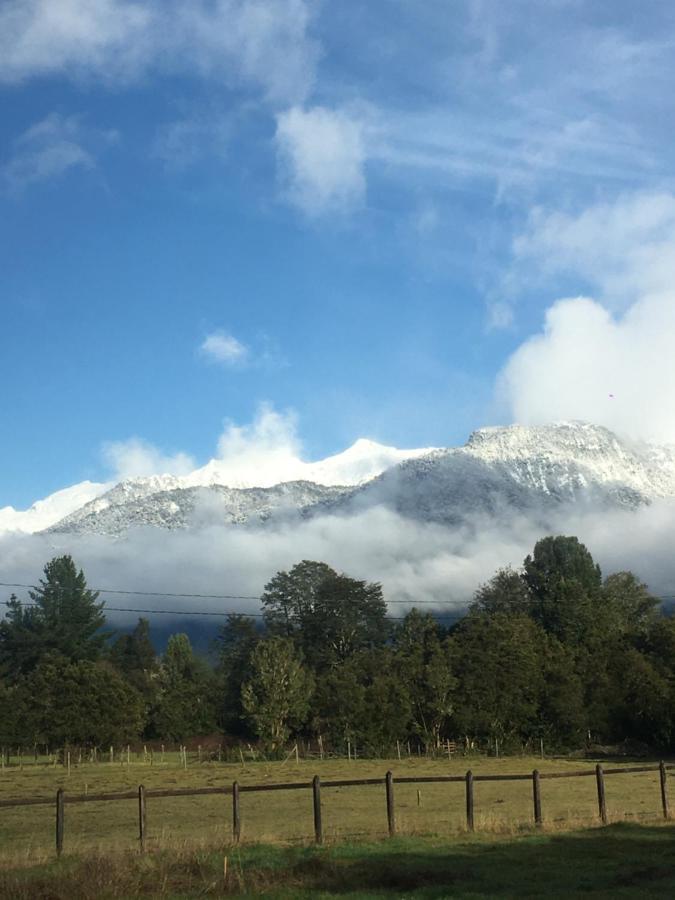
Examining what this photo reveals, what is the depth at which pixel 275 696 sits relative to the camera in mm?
74375

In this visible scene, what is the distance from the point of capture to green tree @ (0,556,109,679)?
109062mm

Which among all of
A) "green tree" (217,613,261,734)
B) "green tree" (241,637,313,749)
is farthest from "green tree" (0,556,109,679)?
"green tree" (241,637,313,749)

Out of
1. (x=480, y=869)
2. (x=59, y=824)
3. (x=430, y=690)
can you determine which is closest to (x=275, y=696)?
(x=430, y=690)

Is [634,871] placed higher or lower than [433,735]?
higher

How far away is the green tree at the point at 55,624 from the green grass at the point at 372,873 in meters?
94.2

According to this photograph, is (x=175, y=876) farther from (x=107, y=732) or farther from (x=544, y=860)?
(x=107, y=732)

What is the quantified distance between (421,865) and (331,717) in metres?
58.7

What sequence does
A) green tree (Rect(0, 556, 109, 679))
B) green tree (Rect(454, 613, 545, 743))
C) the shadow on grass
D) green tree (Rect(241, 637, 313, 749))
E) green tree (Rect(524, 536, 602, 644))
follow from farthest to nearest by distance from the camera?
green tree (Rect(0, 556, 109, 679)), green tree (Rect(524, 536, 602, 644)), green tree (Rect(241, 637, 313, 749)), green tree (Rect(454, 613, 545, 743)), the shadow on grass

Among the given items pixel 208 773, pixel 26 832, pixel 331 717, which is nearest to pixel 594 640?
pixel 331 717

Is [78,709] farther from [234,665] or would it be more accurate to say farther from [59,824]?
[59,824]

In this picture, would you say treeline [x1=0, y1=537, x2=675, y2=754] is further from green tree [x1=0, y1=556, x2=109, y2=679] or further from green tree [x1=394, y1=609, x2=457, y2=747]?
green tree [x1=0, y1=556, x2=109, y2=679]

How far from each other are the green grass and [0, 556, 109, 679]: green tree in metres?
94.2

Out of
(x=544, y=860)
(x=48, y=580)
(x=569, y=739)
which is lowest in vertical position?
(x=569, y=739)

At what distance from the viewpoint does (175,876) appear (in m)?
16.1
